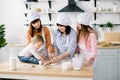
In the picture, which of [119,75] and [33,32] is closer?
[33,32]

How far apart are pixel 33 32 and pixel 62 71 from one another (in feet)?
2.89

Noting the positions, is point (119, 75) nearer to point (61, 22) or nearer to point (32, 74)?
point (61, 22)

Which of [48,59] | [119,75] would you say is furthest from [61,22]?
[119,75]

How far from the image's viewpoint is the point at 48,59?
10.4 feet

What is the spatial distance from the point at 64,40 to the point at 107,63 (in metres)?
1.67

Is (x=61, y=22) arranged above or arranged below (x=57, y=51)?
above

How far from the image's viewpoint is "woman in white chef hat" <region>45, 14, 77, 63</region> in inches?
120

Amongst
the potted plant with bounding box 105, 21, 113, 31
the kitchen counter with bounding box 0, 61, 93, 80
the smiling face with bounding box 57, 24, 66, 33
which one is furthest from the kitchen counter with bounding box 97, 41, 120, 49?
the kitchen counter with bounding box 0, 61, 93, 80

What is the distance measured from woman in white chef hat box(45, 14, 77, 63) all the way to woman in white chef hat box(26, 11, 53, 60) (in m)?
0.11

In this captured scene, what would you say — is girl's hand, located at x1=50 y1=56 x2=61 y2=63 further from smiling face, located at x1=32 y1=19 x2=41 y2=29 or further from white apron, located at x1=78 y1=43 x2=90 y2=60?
smiling face, located at x1=32 y1=19 x2=41 y2=29

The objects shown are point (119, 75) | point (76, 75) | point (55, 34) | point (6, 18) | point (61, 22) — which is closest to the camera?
point (76, 75)

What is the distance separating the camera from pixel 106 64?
4.59m

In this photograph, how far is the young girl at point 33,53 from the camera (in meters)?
3.03

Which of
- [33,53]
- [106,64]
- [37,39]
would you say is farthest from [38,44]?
[106,64]
